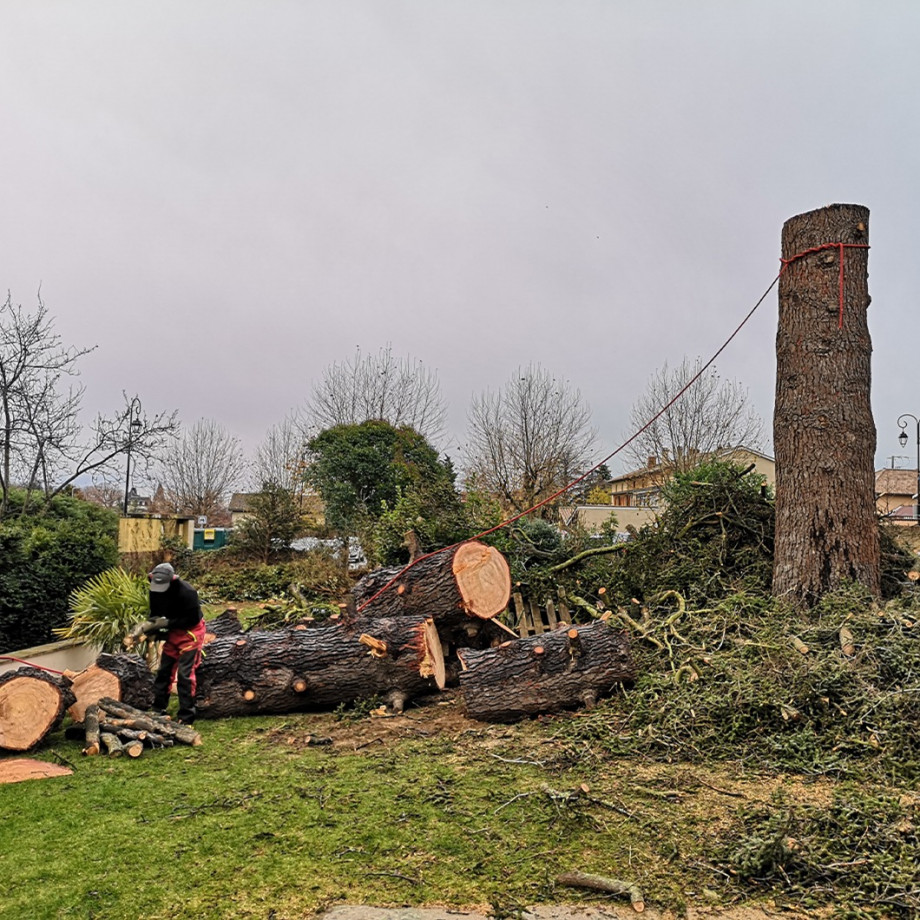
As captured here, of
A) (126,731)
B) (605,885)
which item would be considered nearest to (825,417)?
(605,885)

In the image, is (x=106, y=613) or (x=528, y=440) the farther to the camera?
(x=528, y=440)

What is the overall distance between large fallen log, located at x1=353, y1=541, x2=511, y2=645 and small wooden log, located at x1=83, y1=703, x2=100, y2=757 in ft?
8.30

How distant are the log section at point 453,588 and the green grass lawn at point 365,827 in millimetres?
1784

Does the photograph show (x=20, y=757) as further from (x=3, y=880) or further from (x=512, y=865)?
(x=512, y=865)

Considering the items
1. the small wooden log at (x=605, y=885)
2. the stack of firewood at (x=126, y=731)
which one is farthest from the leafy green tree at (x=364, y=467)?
the small wooden log at (x=605, y=885)

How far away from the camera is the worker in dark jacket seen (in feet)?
18.9

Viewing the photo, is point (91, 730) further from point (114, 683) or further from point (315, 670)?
point (315, 670)

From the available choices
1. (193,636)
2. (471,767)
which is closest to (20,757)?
(193,636)

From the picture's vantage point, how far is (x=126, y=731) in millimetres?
5031

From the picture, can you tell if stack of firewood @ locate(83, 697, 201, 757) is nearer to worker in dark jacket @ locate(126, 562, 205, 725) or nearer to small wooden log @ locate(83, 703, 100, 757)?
small wooden log @ locate(83, 703, 100, 757)

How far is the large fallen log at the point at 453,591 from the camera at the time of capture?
22.0ft

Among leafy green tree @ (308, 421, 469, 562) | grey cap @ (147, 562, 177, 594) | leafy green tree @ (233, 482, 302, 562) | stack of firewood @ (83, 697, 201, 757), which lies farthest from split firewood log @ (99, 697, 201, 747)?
leafy green tree @ (233, 482, 302, 562)

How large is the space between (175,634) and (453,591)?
241 centimetres

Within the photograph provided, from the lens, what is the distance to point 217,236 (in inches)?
467
